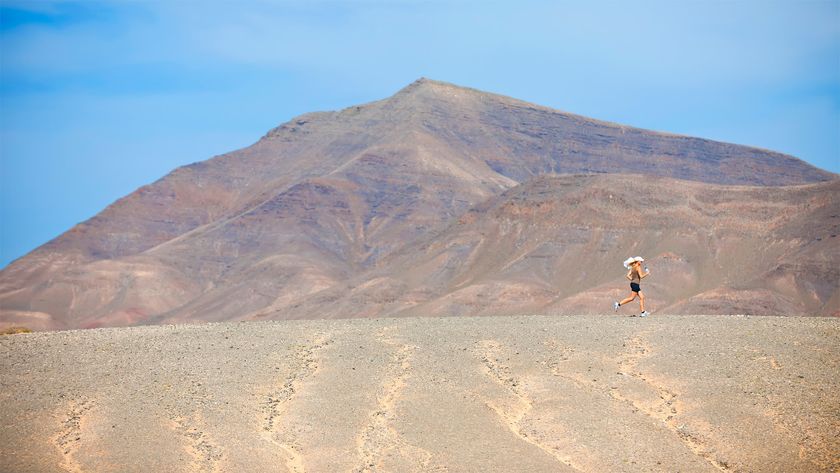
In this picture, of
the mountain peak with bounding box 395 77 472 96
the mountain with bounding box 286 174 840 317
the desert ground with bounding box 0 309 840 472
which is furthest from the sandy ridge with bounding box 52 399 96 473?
the mountain peak with bounding box 395 77 472 96

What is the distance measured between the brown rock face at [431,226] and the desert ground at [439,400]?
54222 mm

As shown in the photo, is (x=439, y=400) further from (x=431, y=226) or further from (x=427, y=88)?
(x=427, y=88)

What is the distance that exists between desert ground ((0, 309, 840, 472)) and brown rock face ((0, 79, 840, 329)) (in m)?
54.2

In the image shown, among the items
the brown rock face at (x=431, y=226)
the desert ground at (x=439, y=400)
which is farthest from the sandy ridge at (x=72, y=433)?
the brown rock face at (x=431, y=226)

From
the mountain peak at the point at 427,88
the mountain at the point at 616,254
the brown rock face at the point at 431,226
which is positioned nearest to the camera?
the mountain at the point at 616,254

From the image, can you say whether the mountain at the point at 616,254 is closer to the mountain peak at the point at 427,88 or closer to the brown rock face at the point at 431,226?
the brown rock face at the point at 431,226

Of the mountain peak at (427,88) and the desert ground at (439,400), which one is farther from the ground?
the mountain peak at (427,88)

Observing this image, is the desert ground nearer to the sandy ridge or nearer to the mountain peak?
the sandy ridge

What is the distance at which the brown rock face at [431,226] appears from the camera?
8669 centimetres

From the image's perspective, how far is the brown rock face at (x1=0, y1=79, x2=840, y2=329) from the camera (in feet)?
284

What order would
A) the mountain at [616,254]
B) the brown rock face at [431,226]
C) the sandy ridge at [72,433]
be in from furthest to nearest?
1. the brown rock face at [431,226]
2. the mountain at [616,254]
3. the sandy ridge at [72,433]

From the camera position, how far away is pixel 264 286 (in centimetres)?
12775

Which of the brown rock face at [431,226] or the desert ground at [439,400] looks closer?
the desert ground at [439,400]

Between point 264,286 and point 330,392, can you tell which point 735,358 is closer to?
point 330,392
